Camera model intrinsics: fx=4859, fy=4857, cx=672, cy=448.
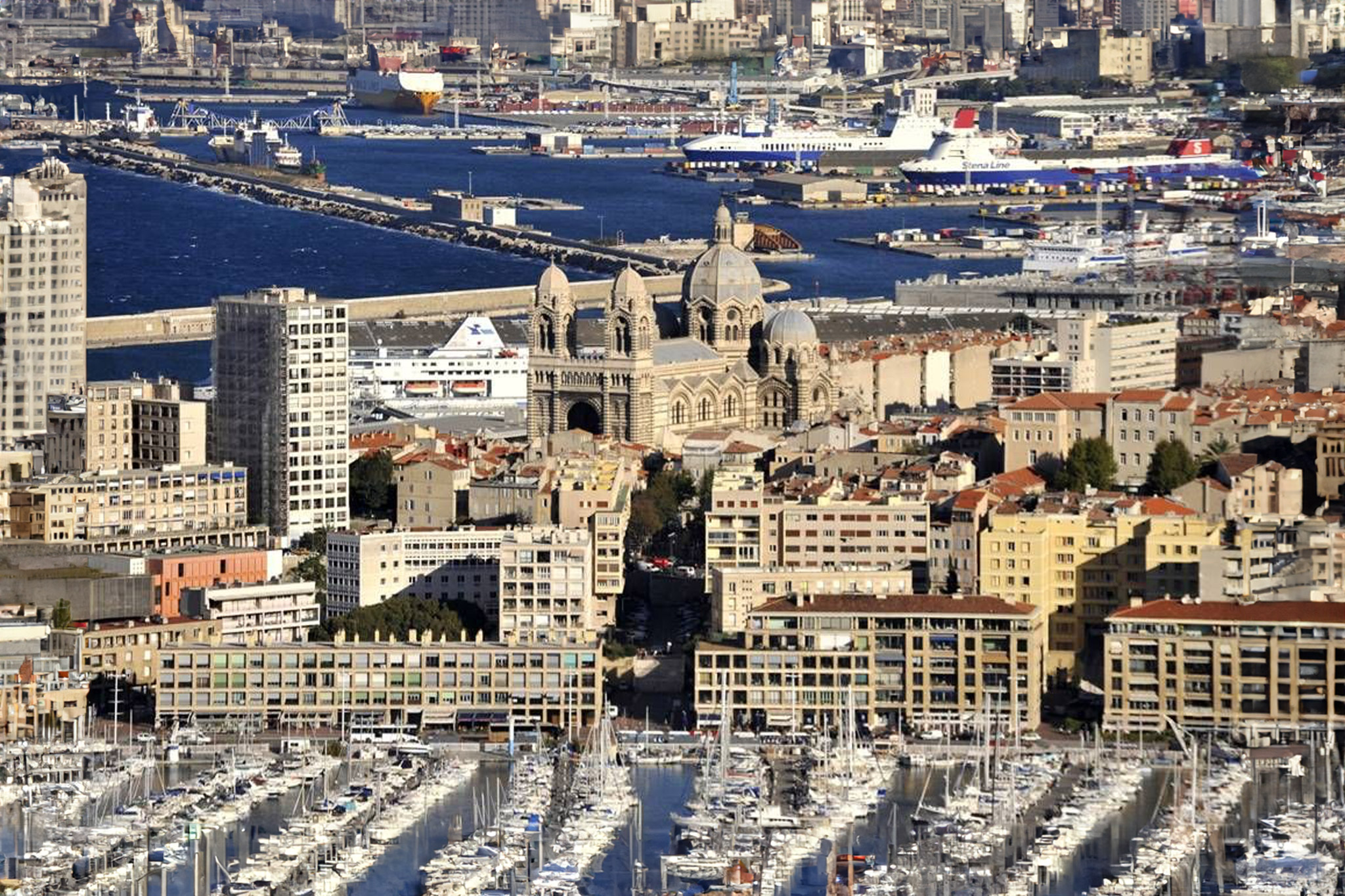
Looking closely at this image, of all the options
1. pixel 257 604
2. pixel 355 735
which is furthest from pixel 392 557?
pixel 355 735

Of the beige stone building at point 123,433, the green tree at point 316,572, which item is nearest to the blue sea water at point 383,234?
the beige stone building at point 123,433

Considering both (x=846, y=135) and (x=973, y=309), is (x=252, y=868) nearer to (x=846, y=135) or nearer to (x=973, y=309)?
(x=973, y=309)

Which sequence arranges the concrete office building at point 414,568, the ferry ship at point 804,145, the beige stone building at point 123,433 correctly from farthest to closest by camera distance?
the ferry ship at point 804,145, the beige stone building at point 123,433, the concrete office building at point 414,568

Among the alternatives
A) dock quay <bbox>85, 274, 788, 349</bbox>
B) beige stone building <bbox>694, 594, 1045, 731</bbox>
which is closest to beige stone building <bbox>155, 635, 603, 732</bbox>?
beige stone building <bbox>694, 594, 1045, 731</bbox>

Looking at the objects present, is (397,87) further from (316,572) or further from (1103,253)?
(316,572)

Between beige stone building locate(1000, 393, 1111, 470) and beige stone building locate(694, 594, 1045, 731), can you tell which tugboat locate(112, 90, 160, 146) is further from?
beige stone building locate(694, 594, 1045, 731)

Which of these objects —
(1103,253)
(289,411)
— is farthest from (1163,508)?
(1103,253)

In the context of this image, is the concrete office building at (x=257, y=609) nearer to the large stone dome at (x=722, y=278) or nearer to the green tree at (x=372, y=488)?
the green tree at (x=372, y=488)
